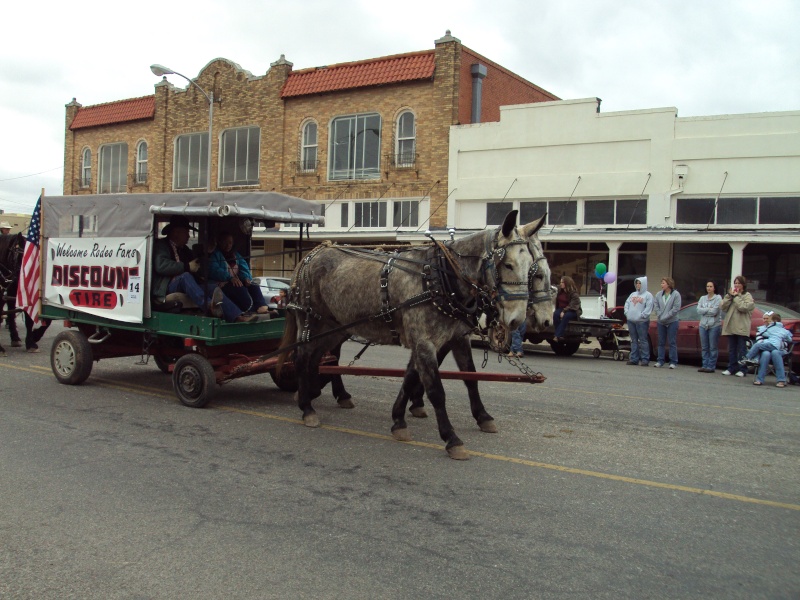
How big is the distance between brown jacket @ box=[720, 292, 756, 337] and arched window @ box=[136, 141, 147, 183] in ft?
97.7

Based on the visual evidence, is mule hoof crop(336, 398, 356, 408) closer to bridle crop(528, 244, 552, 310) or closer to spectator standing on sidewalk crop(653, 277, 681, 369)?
bridle crop(528, 244, 552, 310)

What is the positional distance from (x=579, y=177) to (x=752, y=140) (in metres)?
5.36

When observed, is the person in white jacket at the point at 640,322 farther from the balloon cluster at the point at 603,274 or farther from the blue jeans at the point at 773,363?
the balloon cluster at the point at 603,274

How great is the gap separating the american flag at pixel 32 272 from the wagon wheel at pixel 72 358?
796 millimetres

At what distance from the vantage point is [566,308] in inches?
643

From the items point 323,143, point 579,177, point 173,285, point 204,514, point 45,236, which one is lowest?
point 204,514

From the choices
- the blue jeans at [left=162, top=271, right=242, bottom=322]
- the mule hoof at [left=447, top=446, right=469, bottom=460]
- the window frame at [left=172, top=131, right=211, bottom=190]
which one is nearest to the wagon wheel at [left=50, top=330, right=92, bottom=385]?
the blue jeans at [left=162, top=271, right=242, bottom=322]

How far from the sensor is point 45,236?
33.2ft

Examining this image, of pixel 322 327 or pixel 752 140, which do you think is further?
pixel 752 140

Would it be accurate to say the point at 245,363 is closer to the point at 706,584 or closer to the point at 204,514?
the point at 204,514

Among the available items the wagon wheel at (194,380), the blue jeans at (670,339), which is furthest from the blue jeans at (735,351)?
the wagon wheel at (194,380)

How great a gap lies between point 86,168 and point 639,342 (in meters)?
32.6

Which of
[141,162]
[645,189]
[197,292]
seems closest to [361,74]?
[645,189]

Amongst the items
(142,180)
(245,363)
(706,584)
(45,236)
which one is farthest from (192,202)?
(142,180)
